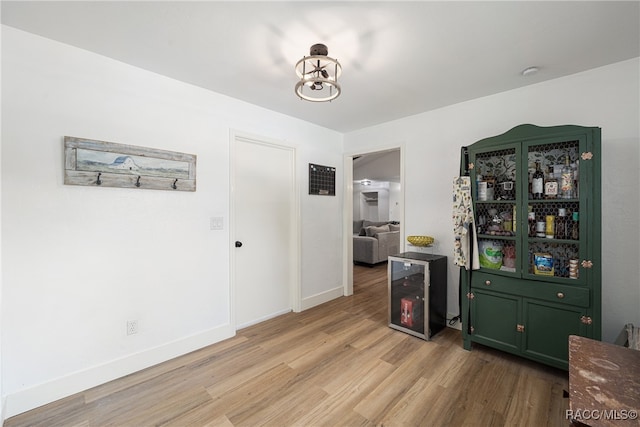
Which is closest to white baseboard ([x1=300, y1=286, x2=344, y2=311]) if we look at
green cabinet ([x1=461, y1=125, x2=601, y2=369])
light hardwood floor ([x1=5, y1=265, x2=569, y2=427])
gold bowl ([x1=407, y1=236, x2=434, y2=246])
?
light hardwood floor ([x1=5, y1=265, x2=569, y2=427])

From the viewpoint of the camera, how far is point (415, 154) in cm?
332

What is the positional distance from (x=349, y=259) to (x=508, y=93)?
278 cm

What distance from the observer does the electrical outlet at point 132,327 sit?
2213mm

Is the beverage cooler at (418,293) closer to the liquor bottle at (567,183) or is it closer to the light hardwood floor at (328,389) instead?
the light hardwood floor at (328,389)

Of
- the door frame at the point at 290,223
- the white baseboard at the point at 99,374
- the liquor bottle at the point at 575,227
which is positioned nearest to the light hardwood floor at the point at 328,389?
the white baseboard at the point at 99,374

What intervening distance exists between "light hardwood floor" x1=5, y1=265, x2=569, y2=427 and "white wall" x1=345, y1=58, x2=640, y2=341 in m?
0.82

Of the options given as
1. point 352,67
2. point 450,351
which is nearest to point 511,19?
point 352,67

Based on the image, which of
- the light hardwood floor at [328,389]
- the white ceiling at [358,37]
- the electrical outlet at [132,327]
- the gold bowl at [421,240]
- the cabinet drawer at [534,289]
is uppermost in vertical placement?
the white ceiling at [358,37]

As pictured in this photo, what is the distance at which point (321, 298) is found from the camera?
3807 mm

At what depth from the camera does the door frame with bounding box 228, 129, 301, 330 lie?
9.29ft

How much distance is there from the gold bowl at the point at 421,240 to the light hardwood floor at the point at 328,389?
0.98m

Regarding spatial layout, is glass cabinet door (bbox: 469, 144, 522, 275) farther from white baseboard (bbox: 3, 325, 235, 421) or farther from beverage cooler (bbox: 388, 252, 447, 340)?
white baseboard (bbox: 3, 325, 235, 421)

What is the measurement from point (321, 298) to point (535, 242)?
8.30ft

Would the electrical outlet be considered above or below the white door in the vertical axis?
below
